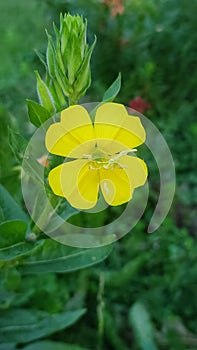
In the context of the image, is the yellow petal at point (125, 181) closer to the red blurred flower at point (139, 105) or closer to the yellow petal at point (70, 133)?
the yellow petal at point (70, 133)

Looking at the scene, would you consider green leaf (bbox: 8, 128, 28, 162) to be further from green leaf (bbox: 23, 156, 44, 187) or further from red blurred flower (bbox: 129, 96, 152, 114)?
red blurred flower (bbox: 129, 96, 152, 114)

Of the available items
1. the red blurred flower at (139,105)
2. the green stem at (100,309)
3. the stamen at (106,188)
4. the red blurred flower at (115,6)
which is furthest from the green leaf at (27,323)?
the red blurred flower at (115,6)

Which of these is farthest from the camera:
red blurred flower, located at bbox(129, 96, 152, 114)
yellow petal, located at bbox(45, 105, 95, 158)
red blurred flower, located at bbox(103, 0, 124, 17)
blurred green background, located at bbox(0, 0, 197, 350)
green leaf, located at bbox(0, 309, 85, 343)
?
red blurred flower, located at bbox(103, 0, 124, 17)

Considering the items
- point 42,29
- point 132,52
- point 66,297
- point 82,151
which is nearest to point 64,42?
point 82,151

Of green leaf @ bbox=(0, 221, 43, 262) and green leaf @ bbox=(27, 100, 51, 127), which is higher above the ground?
green leaf @ bbox=(27, 100, 51, 127)

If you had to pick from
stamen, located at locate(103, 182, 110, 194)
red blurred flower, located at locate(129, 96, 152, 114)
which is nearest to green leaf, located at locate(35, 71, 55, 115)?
stamen, located at locate(103, 182, 110, 194)

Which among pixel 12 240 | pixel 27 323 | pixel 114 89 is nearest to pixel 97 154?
pixel 114 89

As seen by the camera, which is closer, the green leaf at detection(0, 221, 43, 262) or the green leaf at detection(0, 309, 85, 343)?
the green leaf at detection(0, 221, 43, 262)

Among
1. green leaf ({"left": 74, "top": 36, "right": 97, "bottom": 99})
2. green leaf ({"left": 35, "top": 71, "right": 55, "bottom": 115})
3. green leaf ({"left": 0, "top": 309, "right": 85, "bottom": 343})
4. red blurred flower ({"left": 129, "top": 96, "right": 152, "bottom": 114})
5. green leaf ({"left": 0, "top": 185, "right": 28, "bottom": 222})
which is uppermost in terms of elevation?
green leaf ({"left": 74, "top": 36, "right": 97, "bottom": 99})
